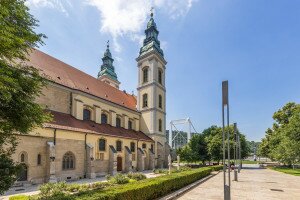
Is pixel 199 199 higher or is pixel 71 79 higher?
pixel 71 79

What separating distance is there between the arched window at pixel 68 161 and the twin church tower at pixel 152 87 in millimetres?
19903

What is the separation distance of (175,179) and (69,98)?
18205mm

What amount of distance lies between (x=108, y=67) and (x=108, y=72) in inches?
85.5

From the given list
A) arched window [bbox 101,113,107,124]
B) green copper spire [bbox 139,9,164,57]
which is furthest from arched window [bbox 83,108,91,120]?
green copper spire [bbox 139,9,164,57]

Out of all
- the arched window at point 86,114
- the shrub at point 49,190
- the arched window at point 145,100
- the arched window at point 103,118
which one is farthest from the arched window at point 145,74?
the shrub at point 49,190

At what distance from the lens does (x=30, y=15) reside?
339 inches

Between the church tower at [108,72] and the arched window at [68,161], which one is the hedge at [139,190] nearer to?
the arched window at [68,161]

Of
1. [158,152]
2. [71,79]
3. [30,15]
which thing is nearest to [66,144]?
[71,79]

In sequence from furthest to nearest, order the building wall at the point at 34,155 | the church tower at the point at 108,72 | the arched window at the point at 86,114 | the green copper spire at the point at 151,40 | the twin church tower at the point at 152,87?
the church tower at the point at 108,72 < the green copper spire at the point at 151,40 < the twin church tower at the point at 152,87 < the arched window at the point at 86,114 < the building wall at the point at 34,155

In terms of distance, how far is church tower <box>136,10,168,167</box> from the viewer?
42656mm

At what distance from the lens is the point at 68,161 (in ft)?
77.9

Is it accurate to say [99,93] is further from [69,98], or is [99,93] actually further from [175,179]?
[175,179]

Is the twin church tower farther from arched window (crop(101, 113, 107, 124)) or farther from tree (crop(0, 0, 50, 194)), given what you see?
tree (crop(0, 0, 50, 194))

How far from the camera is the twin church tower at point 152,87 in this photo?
140 ft
